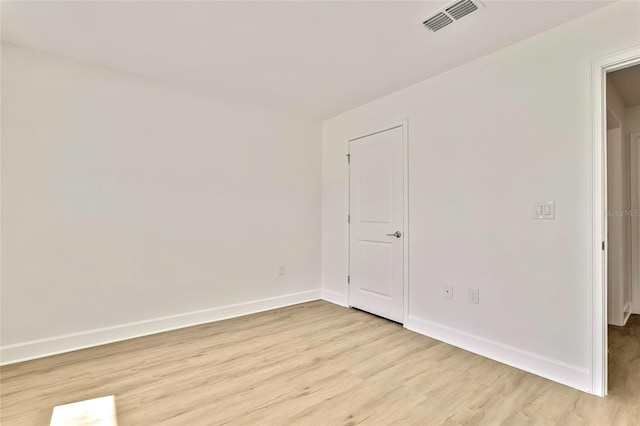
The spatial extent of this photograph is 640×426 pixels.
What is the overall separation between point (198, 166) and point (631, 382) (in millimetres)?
3975

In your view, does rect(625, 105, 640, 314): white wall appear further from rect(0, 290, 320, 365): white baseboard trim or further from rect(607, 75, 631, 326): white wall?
rect(0, 290, 320, 365): white baseboard trim

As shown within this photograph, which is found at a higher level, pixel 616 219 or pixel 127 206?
pixel 127 206

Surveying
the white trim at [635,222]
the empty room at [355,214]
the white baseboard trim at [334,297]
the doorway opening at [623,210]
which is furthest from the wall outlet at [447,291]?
the white trim at [635,222]

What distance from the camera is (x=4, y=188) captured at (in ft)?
7.82

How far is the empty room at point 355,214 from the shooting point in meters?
1.97

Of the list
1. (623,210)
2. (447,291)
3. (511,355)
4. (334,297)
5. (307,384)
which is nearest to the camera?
(307,384)

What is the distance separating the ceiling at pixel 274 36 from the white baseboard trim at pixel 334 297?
101 inches

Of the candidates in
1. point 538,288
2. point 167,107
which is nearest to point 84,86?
point 167,107

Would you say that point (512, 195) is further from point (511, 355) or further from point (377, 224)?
point (377, 224)

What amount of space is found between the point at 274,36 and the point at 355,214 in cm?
221

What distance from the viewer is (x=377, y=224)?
11.7 feet

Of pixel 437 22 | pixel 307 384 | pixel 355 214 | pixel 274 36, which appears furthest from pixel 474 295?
pixel 274 36

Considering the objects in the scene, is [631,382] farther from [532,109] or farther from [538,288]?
[532,109]

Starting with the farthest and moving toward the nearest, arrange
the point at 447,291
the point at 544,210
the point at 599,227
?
the point at 447,291 < the point at 544,210 < the point at 599,227
